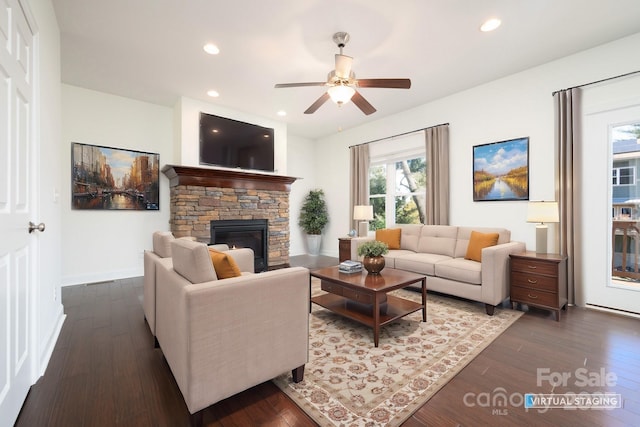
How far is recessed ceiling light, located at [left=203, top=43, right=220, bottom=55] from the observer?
10.0 ft

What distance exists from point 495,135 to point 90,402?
492 cm

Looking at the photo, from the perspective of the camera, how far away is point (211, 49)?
10.3 feet

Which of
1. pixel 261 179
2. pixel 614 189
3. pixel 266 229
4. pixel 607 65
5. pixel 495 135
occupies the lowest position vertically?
pixel 266 229

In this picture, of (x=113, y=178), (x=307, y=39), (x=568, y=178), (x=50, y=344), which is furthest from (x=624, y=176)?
(x=113, y=178)

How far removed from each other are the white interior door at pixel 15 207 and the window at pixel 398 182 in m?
4.78

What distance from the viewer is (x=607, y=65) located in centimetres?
302

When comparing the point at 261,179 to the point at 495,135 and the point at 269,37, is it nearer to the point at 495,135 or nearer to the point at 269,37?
the point at 269,37

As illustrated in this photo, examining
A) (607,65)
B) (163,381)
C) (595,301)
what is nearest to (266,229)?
(163,381)

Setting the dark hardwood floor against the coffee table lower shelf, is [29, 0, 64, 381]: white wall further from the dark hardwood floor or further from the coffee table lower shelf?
the coffee table lower shelf

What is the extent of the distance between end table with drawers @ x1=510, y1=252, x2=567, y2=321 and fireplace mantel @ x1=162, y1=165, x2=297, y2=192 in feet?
12.8

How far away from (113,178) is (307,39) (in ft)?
11.8

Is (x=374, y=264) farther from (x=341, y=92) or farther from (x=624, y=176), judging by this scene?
(x=624, y=176)

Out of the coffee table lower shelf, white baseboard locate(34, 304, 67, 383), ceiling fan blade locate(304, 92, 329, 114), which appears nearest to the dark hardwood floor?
white baseboard locate(34, 304, 67, 383)

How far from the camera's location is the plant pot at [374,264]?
279cm
